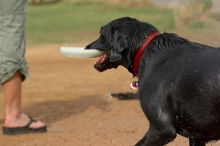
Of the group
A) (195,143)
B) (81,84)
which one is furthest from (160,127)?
(81,84)

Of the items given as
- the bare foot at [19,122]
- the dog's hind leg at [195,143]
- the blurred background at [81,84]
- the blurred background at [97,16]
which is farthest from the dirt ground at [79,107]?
the blurred background at [97,16]

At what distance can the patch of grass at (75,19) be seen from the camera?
16844 mm

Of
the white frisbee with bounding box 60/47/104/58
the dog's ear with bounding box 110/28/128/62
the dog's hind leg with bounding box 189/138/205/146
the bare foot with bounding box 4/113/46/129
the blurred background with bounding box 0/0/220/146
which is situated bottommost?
the blurred background with bounding box 0/0/220/146

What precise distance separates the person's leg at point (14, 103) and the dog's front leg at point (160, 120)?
2.25m

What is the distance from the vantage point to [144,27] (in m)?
6.14

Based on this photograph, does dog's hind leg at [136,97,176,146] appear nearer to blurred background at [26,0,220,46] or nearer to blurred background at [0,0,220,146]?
blurred background at [0,0,220,146]

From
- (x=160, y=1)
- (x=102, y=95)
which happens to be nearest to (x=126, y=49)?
(x=102, y=95)

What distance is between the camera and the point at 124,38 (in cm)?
609

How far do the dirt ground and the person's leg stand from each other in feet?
0.49

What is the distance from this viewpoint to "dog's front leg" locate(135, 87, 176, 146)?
5.75 meters

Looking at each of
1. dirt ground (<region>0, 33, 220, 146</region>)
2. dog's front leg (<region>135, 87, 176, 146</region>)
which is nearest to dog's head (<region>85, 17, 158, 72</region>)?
dog's front leg (<region>135, 87, 176, 146</region>)

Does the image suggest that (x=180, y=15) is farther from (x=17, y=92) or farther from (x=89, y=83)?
(x=17, y=92)

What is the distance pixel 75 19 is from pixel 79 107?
35.7 feet

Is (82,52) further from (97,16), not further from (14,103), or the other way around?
(97,16)
